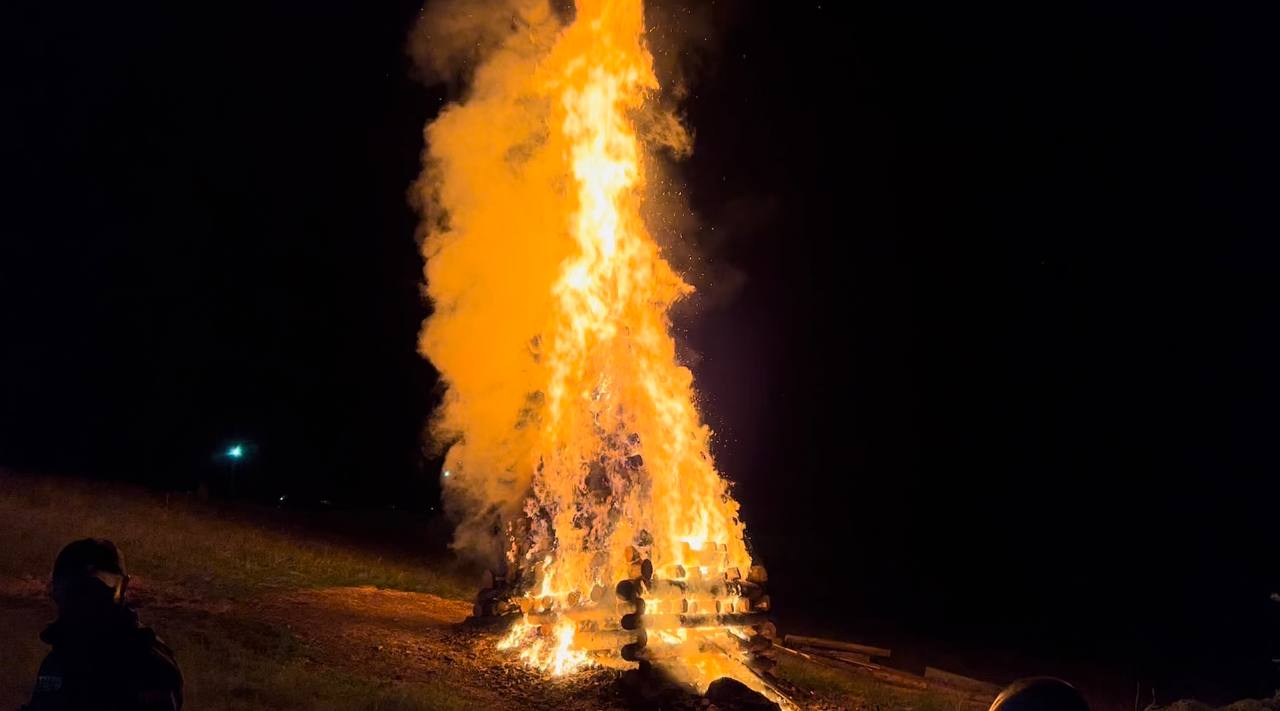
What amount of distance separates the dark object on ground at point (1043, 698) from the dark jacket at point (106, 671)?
3918 mm

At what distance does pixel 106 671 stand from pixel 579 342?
29.8 ft

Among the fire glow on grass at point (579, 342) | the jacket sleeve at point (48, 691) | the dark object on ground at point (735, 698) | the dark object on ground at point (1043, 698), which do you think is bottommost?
the dark object on ground at point (735, 698)

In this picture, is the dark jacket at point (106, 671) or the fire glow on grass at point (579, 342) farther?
the fire glow on grass at point (579, 342)

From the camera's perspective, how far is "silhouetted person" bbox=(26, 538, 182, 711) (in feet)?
10.9

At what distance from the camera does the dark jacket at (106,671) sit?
3330 mm

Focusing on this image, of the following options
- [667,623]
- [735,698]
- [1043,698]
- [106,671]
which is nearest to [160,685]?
[106,671]

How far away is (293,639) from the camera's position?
9398mm

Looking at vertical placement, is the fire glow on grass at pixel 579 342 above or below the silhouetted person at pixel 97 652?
above

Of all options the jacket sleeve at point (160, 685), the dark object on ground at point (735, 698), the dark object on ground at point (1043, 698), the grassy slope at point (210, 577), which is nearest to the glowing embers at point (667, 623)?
the dark object on ground at point (735, 698)

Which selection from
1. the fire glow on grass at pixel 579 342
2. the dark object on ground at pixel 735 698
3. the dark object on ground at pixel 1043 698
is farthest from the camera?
the fire glow on grass at pixel 579 342

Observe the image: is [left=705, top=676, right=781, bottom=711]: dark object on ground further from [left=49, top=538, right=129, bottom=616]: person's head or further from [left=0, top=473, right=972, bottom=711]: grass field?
[left=49, top=538, right=129, bottom=616]: person's head

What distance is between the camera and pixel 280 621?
10312 millimetres

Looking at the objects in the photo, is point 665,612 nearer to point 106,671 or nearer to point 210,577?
point 210,577

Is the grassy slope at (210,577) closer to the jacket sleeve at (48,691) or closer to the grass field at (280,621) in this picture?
the grass field at (280,621)
